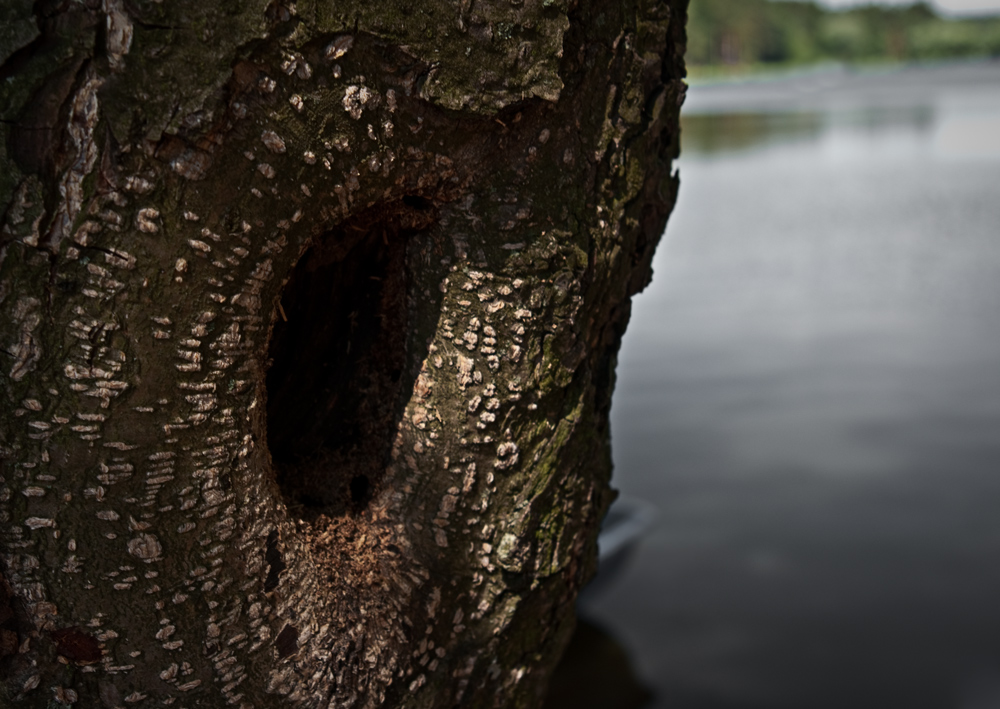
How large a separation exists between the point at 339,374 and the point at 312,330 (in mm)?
87

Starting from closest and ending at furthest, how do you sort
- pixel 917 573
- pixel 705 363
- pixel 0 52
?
pixel 0 52 → pixel 917 573 → pixel 705 363

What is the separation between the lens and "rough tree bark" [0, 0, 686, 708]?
894mm

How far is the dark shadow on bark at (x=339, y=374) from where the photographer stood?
1300 millimetres

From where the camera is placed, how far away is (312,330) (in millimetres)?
1355

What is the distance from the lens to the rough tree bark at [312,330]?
89 centimetres

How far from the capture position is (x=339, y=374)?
1.39 meters

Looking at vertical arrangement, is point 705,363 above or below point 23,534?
below

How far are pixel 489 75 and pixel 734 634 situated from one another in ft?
7.77

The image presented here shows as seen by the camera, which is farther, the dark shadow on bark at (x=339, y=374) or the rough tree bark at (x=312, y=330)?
the dark shadow on bark at (x=339, y=374)

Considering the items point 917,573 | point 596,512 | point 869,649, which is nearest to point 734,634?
point 869,649

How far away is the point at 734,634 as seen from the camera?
288 cm

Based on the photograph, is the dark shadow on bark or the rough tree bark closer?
the rough tree bark

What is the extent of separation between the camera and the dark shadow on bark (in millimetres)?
1300

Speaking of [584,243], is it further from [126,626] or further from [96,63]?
[126,626]
